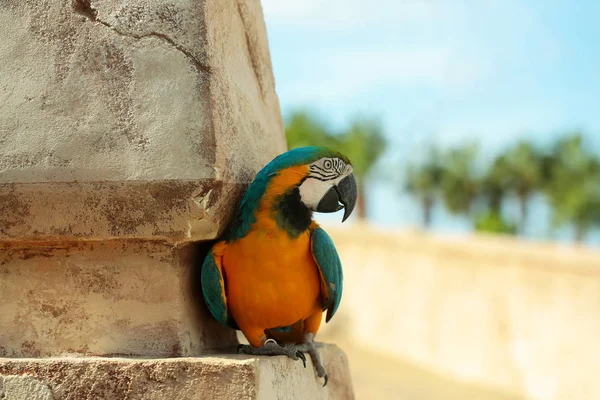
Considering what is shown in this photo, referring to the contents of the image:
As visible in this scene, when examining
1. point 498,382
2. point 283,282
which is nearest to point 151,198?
point 283,282

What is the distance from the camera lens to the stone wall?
30.6 feet

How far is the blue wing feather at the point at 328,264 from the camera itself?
1.92 meters

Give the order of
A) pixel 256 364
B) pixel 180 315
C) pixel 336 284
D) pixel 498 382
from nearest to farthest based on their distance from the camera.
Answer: pixel 256 364, pixel 180 315, pixel 336 284, pixel 498 382

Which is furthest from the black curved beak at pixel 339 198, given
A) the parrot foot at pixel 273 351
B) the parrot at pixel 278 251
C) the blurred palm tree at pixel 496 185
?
the blurred palm tree at pixel 496 185

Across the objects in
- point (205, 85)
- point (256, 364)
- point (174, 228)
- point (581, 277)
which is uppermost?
point (205, 85)

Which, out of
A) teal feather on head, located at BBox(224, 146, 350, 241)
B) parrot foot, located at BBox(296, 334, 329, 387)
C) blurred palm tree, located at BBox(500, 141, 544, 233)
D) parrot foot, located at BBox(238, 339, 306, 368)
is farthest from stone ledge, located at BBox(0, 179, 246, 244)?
blurred palm tree, located at BBox(500, 141, 544, 233)

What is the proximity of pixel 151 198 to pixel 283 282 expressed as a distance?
0.42 metres

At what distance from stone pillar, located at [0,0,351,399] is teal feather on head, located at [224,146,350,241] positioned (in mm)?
41

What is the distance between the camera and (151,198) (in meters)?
1.71

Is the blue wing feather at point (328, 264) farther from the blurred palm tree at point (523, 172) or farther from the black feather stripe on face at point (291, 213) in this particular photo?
the blurred palm tree at point (523, 172)

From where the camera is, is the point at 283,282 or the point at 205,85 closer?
the point at 205,85

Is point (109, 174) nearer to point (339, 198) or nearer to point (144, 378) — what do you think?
point (144, 378)

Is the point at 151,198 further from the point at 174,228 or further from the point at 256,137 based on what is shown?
the point at 256,137

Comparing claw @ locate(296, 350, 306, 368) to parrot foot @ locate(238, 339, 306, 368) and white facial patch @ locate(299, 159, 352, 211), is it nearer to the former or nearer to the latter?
parrot foot @ locate(238, 339, 306, 368)
